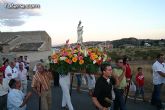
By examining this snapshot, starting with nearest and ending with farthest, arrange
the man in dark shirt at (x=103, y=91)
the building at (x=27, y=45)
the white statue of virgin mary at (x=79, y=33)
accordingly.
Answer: the man in dark shirt at (x=103, y=91)
the white statue of virgin mary at (x=79, y=33)
the building at (x=27, y=45)

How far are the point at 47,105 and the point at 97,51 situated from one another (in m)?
2.03

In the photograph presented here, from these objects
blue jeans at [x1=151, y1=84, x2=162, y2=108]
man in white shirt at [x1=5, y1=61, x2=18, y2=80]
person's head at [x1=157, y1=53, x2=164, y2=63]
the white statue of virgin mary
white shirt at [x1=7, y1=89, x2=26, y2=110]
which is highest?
the white statue of virgin mary

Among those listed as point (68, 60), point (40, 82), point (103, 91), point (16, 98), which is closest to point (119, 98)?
point (68, 60)

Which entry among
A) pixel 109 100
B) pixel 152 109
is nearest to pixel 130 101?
Result: pixel 152 109

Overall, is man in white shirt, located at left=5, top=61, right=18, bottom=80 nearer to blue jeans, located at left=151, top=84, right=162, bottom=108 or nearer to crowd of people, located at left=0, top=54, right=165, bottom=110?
crowd of people, located at left=0, top=54, right=165, bottom=110

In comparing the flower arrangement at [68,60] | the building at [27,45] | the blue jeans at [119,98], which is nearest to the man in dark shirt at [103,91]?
the flower arrangement at [68,60]

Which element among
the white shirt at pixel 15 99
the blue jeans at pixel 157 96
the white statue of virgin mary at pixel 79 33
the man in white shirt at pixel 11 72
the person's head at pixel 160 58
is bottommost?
the blue jeans at pixel 157 96

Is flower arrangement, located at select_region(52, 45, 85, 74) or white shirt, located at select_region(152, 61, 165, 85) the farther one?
white shirt, located at select_region(152, 61, 165, 85)

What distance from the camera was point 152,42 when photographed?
93.2 m

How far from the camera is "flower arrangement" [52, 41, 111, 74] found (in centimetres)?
955

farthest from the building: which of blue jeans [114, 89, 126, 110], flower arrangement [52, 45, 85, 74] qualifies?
blue jeans [114, 89, 126, 110]

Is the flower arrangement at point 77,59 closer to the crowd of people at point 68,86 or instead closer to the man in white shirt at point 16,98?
the crowd of people at point 68,86

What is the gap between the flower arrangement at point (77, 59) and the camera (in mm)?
9547

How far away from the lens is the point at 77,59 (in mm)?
9711
